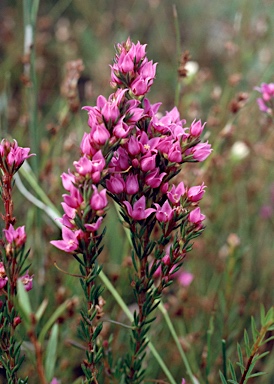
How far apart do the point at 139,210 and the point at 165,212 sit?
0.04m

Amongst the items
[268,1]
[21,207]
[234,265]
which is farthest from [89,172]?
[268,1]

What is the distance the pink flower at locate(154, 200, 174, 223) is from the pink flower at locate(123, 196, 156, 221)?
0.02 m

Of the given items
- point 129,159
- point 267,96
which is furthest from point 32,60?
point 129,159

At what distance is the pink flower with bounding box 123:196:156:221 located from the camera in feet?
2.08

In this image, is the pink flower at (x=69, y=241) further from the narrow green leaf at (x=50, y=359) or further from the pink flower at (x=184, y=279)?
the pink flower at (x=184, y=279)

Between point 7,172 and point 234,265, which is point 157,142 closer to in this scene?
point 7,172

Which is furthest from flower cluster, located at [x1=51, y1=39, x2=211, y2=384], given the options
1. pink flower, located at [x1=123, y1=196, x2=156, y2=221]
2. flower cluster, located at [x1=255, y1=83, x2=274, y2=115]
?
flower cluster, located at [x1=255, y1=83, x2=274, y2=115]

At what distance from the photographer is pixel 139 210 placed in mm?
635

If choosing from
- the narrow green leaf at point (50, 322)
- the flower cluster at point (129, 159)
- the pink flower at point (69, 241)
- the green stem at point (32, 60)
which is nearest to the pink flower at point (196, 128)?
the flower cluster at point (129, 159)

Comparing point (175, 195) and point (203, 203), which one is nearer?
point (175, 195)

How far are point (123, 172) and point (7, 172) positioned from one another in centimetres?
16

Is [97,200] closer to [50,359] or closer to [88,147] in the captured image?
[88,147]

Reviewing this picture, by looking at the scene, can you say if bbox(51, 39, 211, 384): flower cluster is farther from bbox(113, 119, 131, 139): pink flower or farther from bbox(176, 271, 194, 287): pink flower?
bbox(176, 271, 194, 287): pink flower

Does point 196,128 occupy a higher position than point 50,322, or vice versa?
point 196,128
